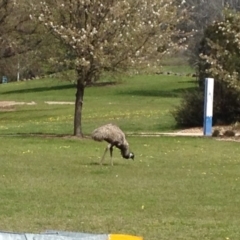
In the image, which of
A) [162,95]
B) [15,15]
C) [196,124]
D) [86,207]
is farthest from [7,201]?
[162,95]

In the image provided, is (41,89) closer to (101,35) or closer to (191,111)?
(191,111)

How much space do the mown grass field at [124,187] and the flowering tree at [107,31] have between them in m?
2.49

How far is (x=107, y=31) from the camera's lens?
2622cm

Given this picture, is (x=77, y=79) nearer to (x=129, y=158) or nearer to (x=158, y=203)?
(x=129, y=158)

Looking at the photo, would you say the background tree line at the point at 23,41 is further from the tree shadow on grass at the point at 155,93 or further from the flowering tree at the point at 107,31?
the tree shadow on grass at the point at 155,93

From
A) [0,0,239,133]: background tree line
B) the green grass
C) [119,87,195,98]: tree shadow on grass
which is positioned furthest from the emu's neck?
[119,87,195,98]: tree shadow on grass

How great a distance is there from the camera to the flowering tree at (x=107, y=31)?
26.0 metres

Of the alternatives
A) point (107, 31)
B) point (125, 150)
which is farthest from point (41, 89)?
point (125, 150)

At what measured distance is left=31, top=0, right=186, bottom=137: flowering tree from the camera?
85.3 ft

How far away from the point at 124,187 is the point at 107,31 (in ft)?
39.0

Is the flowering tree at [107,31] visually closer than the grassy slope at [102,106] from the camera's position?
Yes

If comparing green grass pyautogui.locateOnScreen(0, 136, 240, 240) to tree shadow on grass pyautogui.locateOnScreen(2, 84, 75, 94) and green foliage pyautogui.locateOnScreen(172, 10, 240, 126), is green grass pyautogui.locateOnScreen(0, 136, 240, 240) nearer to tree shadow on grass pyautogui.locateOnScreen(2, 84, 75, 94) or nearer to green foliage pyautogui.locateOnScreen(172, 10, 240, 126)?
green foliage pyautogui.locateOnScreen(172, 10, 240, 126)

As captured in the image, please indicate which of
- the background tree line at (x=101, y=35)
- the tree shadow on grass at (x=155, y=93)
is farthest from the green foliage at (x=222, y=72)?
the tree shadow on grass at (x=155, y=93)

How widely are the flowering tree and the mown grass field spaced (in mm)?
2485
